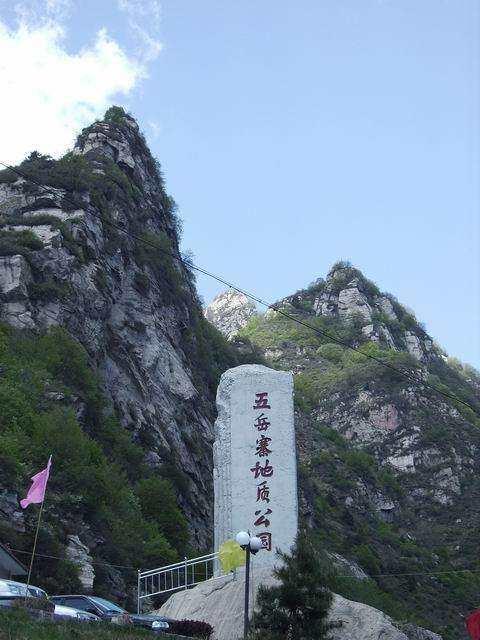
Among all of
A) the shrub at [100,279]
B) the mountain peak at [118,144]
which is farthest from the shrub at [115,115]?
the shrub at [100,279]

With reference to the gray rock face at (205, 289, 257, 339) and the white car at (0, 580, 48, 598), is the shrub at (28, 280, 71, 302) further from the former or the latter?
the gray rock face at (205, 289, 257, 339)

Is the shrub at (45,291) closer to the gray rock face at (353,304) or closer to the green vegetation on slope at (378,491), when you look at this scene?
the green vegetation on slope at (378,491)

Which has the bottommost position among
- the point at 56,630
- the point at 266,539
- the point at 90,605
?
the point at 56,630

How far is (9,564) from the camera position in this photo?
24906 millimetres

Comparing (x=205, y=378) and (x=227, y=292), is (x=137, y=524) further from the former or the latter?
(x=227, y=292)

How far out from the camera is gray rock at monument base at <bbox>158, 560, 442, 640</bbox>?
19.6 meters

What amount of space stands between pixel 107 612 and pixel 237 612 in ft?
9.29

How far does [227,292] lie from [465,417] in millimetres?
83678

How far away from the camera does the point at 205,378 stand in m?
55.7

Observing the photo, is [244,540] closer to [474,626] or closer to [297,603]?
[297,603]

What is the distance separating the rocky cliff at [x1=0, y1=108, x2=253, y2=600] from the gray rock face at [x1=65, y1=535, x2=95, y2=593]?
0.09m

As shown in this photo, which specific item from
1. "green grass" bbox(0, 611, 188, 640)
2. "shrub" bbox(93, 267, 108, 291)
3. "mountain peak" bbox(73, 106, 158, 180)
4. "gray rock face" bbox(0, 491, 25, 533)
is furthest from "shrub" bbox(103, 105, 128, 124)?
"green grass" bbox(0, 611, 188, 640)

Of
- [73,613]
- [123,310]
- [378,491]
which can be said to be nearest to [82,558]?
[73,613]

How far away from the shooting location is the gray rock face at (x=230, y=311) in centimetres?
13788
